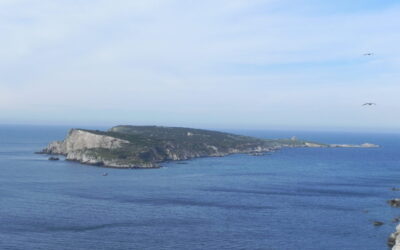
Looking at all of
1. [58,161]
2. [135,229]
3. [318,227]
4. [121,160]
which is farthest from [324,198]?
[58,161]

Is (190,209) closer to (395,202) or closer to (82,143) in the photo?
(395,202)

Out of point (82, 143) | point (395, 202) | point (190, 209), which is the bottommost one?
point (190, 209)

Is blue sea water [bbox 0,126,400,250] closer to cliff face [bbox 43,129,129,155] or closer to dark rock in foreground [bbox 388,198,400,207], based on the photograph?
dark rock in foreground [bbox 388,198,400,207]

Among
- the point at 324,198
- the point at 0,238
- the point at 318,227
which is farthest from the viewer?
the point at 324,198

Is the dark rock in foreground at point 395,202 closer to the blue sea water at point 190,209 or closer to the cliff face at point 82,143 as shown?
the blue sea water at point 190,209

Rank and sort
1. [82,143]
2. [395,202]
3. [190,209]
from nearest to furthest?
[190,209] < [395,202] < [82,143]

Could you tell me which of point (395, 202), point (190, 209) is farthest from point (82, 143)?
point (395, 202)

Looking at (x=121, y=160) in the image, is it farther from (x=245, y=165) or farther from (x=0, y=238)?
(x=0, y=238)

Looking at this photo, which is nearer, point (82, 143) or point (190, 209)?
point (190, 209)

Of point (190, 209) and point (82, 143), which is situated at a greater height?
point (82, 143)
